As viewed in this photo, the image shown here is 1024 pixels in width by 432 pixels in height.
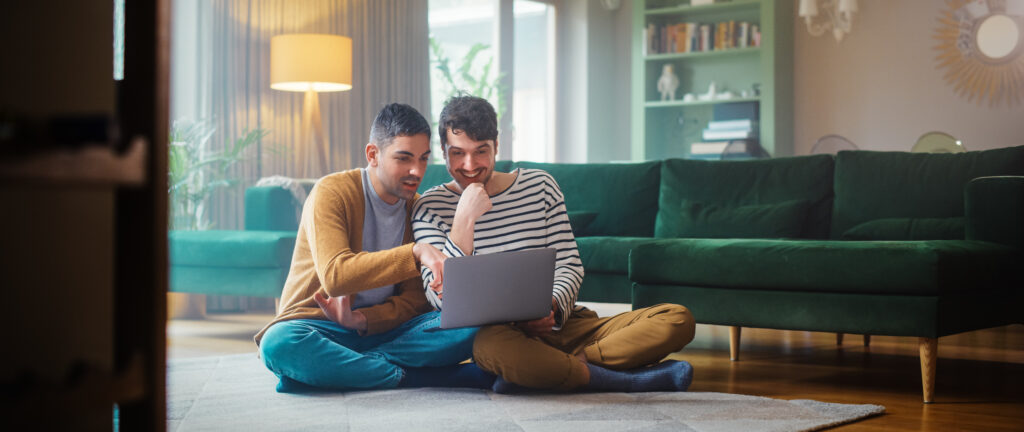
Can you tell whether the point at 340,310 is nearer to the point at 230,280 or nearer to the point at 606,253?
the point at 606,253

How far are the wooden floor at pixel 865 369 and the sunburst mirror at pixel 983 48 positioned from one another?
162 centimetres

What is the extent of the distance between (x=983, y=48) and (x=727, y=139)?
1546mm

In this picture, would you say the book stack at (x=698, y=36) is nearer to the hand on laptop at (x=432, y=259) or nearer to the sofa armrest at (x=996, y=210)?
the sofa armrest at (x=996, y=210)

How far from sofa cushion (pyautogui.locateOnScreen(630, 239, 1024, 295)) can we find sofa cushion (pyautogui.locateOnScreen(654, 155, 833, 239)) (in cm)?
73

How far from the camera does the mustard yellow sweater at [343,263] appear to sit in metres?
2.31

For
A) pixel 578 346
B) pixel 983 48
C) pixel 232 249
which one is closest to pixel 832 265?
pixel 578 346

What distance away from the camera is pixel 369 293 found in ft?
8.36

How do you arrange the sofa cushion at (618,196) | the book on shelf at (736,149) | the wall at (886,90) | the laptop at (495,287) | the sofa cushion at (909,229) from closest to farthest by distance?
the laptop at (495,287) → the sofa cushion at (909,229) → the sofa cushion at (618,196) → the wall at (886,90) → the book on shelf at (736,149)

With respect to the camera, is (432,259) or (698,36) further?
(698,36)

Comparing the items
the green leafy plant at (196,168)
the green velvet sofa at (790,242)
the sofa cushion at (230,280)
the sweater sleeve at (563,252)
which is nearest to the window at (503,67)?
the green leafy plant at (196,168)

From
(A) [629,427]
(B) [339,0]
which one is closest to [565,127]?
(B) [339,0]

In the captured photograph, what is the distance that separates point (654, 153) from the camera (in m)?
6.84

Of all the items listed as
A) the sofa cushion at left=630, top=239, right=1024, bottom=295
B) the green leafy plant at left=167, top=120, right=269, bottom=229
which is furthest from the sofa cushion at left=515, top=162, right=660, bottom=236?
the green leafy plant at left=167, top=120, right=269, bottom=229

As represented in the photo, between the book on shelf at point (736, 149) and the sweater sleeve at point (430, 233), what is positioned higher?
the book on shelf at point (736, 149)
